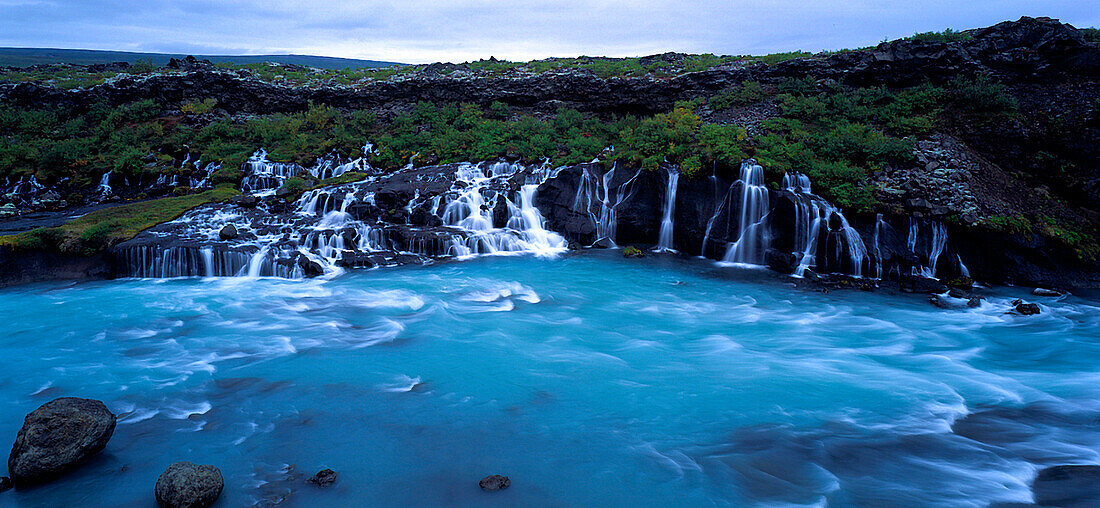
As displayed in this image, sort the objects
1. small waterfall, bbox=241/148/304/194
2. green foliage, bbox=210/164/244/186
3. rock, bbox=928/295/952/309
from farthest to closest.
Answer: green foliage, bbox=210/164/244/186 < small waterfall, bbox=241/148/304/194 < rock, bbox=928/295/952/309

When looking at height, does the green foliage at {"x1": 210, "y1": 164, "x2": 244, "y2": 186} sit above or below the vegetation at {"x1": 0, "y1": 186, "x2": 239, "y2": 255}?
above

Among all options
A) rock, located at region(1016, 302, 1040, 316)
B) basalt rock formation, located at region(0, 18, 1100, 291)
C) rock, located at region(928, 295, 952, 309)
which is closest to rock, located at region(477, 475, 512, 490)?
basalt rock formation, located at region(0, 18, 1100, 291)

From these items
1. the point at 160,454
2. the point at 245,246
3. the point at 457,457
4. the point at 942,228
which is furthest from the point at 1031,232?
the point at 245,246

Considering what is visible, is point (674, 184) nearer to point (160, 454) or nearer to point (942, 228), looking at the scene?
point (942, 228)

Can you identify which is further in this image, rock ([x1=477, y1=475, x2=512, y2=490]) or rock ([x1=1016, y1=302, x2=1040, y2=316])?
rock ([x1=1016, y1=302, x2=1040, y2=316])

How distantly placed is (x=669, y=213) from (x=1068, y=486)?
1253cm

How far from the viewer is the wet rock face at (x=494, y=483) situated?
16.6 ft

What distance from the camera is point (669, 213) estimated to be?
16812 mm

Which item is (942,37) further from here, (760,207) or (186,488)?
(186,488)

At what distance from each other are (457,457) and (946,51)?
23.6 meters

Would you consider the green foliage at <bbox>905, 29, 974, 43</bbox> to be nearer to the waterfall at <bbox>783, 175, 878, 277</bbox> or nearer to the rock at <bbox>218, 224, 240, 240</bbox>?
the waterfall at <bbox>783, 175, 878, 277</bbox>

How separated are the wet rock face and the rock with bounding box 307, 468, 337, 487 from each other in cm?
150

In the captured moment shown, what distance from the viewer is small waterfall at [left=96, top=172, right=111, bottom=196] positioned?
65.1 feet

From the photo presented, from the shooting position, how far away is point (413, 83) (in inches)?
1088
